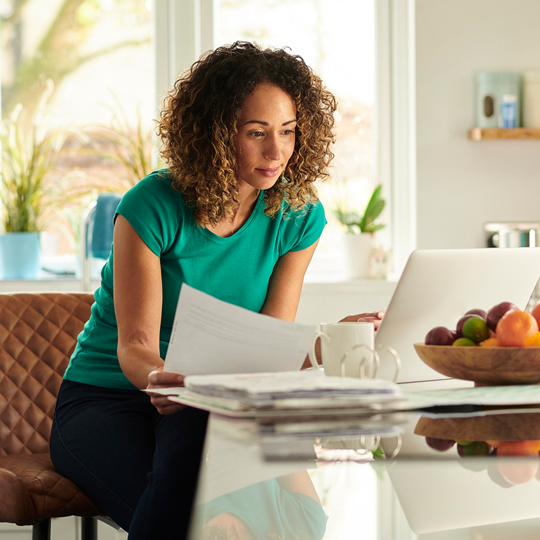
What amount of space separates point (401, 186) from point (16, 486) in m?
2.03

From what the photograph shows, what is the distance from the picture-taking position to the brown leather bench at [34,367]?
58.8 inches

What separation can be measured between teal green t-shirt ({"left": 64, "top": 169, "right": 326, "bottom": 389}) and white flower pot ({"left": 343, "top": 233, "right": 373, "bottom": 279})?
1191 mm

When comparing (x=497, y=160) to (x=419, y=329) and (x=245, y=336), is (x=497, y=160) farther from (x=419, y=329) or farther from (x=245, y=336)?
(x=245, y=336)

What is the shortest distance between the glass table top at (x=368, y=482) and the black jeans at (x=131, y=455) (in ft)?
1.01

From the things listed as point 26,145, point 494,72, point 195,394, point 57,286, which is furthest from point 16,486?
point 494,72

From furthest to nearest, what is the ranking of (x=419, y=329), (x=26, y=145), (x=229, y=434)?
1. (x=26, y=145)
2. (x=419, y=329)
3. (x=229, y=434)

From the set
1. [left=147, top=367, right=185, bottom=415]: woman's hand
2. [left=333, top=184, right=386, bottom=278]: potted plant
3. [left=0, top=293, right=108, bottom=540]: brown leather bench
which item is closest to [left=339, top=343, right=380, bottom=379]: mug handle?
[left=147, top=367, right=185, bottom=415]: woman's hand

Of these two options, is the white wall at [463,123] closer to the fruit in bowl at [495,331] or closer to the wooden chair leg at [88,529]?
the wooden chair leg at [88,529]

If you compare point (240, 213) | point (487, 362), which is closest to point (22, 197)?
point (240, 213)

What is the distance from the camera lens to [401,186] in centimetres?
281

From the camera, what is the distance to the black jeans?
92 centimetres

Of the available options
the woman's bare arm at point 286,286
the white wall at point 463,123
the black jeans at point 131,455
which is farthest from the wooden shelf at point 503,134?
the black jeans at point 131,455

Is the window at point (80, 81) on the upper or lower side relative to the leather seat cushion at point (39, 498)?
upper

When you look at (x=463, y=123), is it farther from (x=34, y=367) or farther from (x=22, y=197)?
(x=34, y=367)
